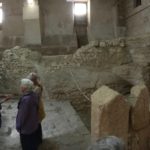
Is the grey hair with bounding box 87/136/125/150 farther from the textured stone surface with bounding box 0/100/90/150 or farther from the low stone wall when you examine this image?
the textured stone surface with bounding box 0/100/90/150

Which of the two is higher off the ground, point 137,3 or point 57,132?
point 137,3

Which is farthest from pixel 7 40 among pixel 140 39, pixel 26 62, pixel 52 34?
pixel 140 39

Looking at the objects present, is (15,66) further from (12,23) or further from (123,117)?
(123,117)

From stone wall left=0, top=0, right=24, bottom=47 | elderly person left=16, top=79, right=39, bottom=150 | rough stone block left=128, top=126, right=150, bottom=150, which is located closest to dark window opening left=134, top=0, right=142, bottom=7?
stone wall left=0, top=0, right=24, bottom=47

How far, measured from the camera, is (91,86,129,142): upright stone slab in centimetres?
381

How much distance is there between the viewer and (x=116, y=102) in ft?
12.7

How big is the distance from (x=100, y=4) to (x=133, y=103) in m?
12.0

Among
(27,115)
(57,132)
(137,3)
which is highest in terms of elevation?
(137,3)

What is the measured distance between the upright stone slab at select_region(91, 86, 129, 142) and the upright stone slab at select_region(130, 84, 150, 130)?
0.52 ft

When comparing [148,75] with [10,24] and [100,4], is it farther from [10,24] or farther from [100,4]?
[10,24]

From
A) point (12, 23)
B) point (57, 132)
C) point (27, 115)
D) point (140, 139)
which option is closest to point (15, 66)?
point (12, 23)

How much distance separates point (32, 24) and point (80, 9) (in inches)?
132

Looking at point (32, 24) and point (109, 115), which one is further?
point (32, 24)

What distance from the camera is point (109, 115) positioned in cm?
383
